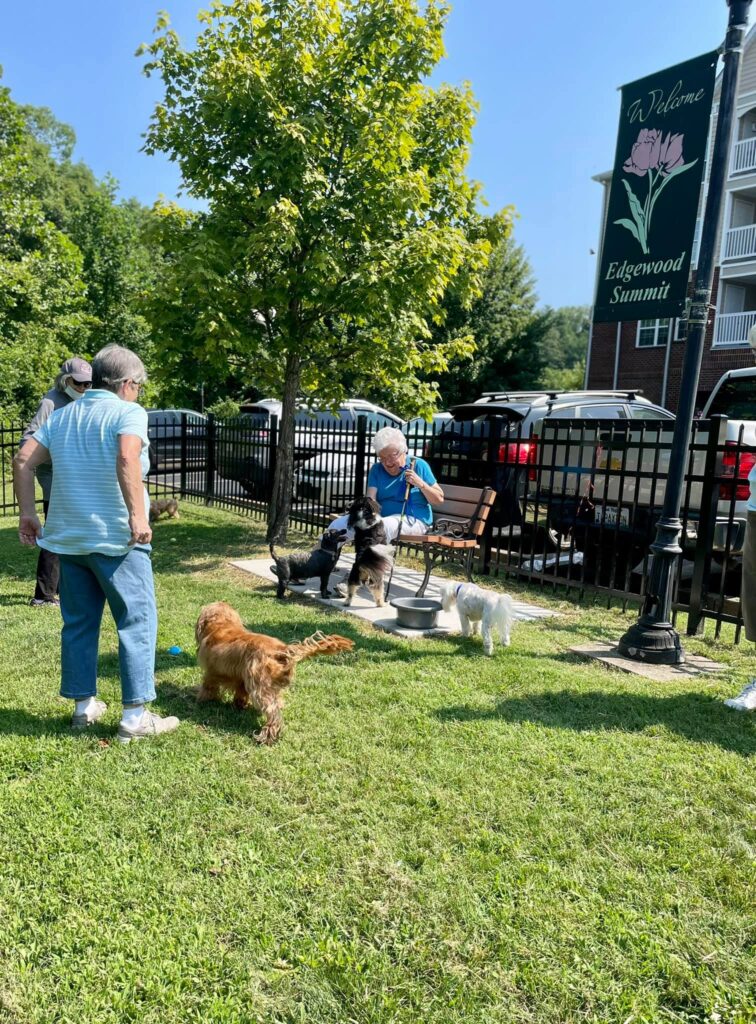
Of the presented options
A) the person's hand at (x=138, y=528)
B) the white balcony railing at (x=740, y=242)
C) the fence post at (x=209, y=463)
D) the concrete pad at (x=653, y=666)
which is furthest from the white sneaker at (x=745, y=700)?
the white balcony railing at (x=740, y=242)

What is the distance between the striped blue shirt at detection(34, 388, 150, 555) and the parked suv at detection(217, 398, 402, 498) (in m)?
5.69

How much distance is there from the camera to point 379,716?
3605 mm

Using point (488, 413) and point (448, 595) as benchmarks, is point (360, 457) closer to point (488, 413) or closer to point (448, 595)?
point (488, 413)

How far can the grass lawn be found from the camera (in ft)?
6.19

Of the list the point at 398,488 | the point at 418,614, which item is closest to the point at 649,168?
the point at 398,488

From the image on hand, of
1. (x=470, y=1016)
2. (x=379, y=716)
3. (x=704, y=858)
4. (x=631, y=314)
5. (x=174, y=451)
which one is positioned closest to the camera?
(x=470, y=1016)

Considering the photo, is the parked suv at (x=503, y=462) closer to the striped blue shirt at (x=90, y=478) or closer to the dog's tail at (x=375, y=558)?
the dog's tail at (x=375, y=558)

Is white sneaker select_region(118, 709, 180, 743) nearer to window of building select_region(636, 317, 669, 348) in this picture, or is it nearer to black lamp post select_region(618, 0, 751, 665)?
black lamp post select_region(618, 0, 751, 665)

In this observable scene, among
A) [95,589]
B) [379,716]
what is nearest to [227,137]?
[95,589]

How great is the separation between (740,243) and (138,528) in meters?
24.5

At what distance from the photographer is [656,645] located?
186 inches

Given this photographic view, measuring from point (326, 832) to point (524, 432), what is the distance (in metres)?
6.81

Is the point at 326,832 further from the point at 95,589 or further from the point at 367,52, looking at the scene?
the point at 367,52

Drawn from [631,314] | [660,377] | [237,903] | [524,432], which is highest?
[660,377]
